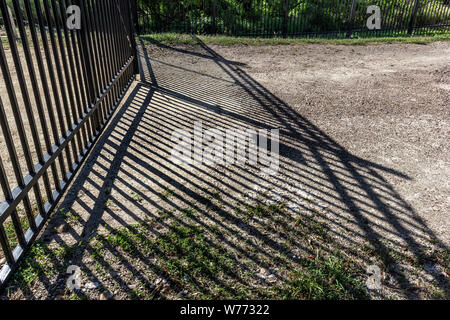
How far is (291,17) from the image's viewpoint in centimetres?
1345

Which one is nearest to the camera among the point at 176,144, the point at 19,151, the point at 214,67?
the point at 19,151

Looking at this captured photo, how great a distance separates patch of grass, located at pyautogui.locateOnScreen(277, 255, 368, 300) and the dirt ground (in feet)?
0.06

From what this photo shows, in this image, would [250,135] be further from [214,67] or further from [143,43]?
[143,43]

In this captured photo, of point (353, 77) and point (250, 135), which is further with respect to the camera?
point (353, 77)

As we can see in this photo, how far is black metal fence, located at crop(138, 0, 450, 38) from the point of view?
12.6m

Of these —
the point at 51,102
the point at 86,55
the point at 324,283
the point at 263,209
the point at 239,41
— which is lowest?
the point at 324,283

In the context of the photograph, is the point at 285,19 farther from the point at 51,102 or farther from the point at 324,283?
the point at 324,283

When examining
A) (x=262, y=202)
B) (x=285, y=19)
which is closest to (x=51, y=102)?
(x=262, y=202)

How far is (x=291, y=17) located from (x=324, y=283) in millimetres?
12395

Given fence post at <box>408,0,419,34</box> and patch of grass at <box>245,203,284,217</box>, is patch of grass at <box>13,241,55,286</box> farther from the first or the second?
fence post at <box>408,0,419,34</box>
